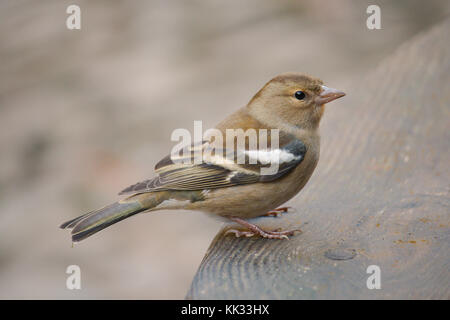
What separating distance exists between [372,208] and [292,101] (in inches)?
33.2

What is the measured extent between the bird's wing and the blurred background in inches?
90.1

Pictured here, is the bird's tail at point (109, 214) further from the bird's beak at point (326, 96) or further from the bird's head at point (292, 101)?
the bird's beak at point (326, 96)

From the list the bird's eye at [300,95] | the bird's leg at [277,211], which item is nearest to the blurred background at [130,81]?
the bird's leg at [277,211]

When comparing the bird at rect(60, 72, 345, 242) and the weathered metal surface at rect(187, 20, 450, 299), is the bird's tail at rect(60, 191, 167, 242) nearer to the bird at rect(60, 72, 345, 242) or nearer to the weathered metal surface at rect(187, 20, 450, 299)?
the bird at rect(60, 72, 345, 242)

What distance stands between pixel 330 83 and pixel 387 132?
3268mm

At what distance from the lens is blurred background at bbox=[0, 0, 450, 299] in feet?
18.8

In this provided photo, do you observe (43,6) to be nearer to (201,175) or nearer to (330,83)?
(330,83)

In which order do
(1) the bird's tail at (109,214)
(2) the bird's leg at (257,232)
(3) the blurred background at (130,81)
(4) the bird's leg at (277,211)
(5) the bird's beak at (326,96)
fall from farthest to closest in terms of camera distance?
(3) the blurred background at (130,81) < (5) the bird's beak at (326,96) < (4) the bird's leg at (277,211) < (1) the bird's tail at (109,214) < (2) the bird's leg at (257,232)

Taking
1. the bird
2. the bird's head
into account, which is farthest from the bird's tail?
the bird's head

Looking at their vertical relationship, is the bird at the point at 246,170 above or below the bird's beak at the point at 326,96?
below

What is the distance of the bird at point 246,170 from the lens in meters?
3.09

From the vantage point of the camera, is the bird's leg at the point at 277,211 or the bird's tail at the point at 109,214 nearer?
the bird's tail at the point at 109,214

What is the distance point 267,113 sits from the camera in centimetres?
342

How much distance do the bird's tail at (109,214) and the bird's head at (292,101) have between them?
2.57ft
